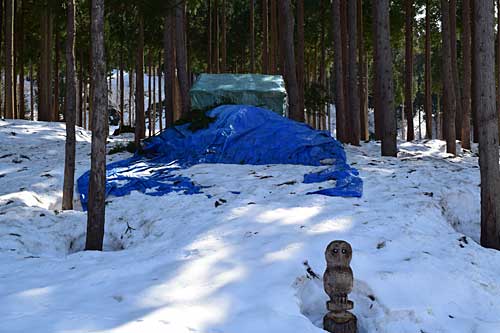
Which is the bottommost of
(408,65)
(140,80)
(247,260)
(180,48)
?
(247,260)

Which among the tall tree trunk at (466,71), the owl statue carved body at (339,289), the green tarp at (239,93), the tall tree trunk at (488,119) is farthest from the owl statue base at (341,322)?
the tall tree trunk at (466,71)

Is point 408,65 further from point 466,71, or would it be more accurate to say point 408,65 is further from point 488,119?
point 488,119

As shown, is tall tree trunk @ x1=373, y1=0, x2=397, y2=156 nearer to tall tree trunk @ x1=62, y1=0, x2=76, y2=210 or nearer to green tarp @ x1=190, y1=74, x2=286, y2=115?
green tarp @ x1=190, y1=74, x2=286, y2=115

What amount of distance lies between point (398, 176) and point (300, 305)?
17.6 ft

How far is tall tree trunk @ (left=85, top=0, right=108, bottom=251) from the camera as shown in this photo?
17.8 ft

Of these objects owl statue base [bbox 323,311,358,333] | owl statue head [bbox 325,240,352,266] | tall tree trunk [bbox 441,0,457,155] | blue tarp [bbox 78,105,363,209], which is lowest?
owl statue base [bbox 323,311,358,333]

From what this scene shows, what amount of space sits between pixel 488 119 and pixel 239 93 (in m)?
9.05

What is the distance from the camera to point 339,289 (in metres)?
3.46

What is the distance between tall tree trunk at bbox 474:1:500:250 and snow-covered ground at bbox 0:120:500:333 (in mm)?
416

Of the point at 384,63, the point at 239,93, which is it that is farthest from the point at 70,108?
the point at 384,63

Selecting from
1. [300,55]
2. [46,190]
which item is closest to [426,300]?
[46,190]

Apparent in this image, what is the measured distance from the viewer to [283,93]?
1377 centimetres

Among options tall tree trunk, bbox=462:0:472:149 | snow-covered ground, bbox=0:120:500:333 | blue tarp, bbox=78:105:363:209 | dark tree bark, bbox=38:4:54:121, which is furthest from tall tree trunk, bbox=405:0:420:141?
dark tree bark, bbox=38:4:54:121

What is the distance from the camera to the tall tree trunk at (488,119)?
5367 mm
